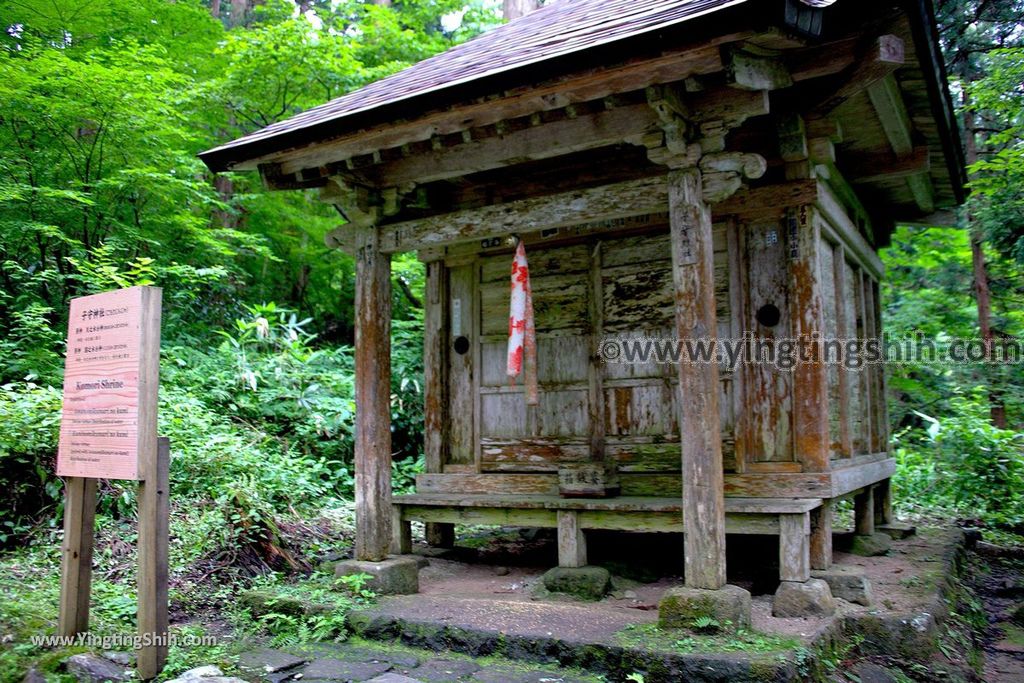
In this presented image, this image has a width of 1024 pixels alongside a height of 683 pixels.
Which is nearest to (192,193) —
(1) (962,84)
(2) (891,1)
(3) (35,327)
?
(3) (35,327)

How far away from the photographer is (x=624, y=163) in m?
6.45

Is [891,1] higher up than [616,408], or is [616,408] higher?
[891,1]

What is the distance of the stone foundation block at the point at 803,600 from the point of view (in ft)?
16.1

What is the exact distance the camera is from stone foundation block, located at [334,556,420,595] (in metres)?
5.87

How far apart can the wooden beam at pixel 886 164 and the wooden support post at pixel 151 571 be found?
6.46m

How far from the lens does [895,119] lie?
611cm

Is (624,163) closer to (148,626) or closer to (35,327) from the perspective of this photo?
(148,626)

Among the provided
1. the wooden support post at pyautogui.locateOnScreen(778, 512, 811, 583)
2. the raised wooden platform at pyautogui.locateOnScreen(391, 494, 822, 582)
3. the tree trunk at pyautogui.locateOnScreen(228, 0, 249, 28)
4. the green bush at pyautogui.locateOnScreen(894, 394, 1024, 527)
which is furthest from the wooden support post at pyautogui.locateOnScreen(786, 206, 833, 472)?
the tree trunk at pyautogui.locateOnScreen(228, 0, 249, 28)

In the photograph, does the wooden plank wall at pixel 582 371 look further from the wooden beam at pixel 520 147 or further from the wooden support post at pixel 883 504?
the wooden support post at pixel 883 504

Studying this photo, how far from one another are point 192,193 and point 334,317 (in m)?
5.30

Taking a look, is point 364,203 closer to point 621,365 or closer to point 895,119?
point 621,365

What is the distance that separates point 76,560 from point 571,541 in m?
3.52

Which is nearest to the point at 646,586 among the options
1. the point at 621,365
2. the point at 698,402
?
the point at 621,365

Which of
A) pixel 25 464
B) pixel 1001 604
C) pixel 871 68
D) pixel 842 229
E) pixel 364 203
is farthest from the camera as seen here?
pixel 1001 604
